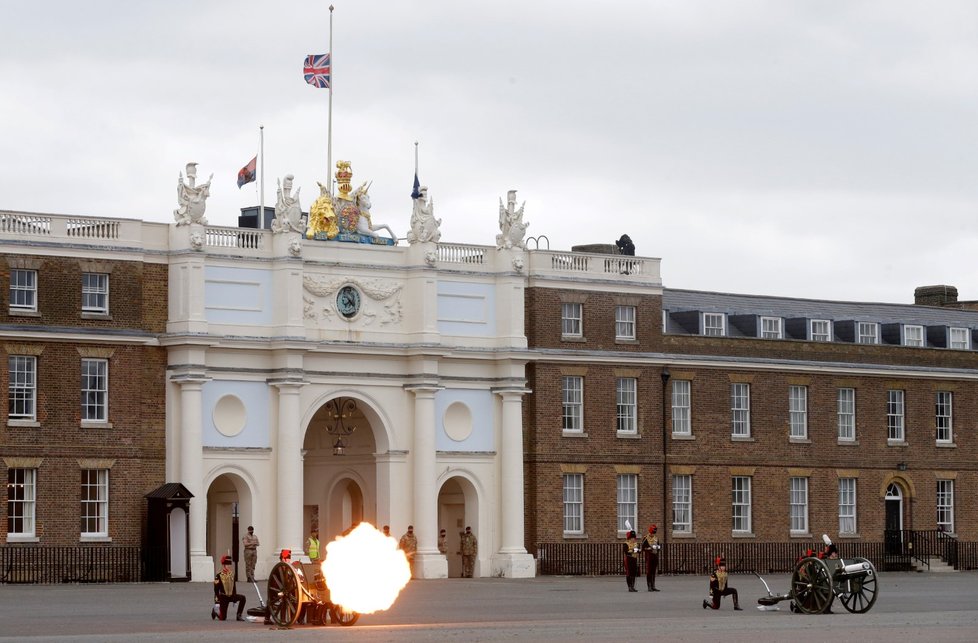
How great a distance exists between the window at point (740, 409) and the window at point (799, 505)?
2532mm

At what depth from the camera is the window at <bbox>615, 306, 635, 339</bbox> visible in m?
65.4

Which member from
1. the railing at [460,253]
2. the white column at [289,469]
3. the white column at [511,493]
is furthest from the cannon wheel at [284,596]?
the railing at [460,253]

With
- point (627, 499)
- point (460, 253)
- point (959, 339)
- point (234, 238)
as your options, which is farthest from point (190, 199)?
point (959, 339)

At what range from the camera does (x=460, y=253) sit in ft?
206

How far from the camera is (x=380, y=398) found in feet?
200

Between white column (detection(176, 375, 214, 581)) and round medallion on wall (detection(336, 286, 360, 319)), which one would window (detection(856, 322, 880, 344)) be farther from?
white column (detection(176, 375, 214, 581))

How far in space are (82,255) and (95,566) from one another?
26.3 feet

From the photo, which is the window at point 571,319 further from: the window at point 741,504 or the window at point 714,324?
the window at point 741,504

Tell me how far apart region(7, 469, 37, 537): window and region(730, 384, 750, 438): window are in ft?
76.0

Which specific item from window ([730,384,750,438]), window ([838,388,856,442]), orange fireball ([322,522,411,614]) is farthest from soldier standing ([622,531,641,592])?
window ([838,388,856,442])

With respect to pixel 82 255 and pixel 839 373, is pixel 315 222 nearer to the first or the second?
pixel 82 255

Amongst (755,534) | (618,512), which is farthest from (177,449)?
(755,534)

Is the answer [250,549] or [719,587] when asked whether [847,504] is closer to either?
[250,549]

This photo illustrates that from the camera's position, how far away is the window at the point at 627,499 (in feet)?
213
